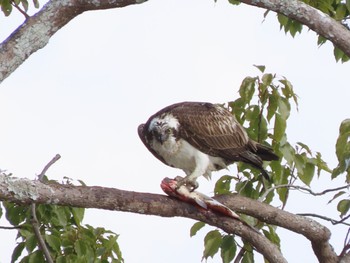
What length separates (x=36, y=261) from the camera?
23.3 feet

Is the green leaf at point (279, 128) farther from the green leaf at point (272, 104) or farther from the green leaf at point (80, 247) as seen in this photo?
the green leaf at point (80, 247)

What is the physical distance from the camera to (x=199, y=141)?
25.1ft

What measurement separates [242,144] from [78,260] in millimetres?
1389

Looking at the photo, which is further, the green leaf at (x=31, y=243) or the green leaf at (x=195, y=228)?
the green leaf at (x=195, y=228)

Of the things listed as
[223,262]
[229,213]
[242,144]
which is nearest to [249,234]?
[229,213]

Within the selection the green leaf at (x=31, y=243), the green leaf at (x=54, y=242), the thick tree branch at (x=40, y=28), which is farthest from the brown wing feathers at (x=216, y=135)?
the thick tree branch at (x=40, y=28)

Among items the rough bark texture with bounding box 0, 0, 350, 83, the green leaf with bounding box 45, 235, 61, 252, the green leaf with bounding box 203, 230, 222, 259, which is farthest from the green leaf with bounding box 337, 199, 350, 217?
the green leaf with bounding box 45, 235, 61, 252

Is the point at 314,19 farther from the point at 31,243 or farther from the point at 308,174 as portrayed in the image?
the point at 31,243

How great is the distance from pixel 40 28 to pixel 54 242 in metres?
1.76

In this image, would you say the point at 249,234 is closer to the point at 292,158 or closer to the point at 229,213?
the point at 229,213

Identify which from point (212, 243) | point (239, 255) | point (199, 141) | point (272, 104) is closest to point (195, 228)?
point (212, 243)

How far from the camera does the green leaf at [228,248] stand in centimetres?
722

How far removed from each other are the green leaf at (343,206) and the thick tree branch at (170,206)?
24 cm

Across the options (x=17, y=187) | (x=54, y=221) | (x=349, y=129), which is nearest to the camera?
(x=17, y=187)
